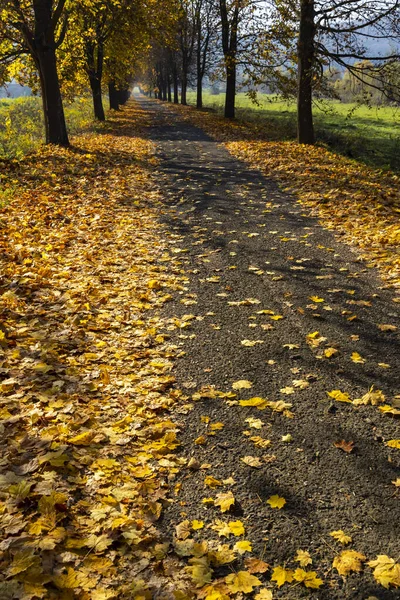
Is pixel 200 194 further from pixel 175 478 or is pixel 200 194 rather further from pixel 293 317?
pixel 175 478

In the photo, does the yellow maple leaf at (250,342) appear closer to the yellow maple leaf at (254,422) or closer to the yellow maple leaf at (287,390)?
the yellow maple leaf at (287,390)

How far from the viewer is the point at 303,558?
7.97 feet

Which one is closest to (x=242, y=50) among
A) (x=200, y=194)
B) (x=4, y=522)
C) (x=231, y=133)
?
(x=231, y=133)

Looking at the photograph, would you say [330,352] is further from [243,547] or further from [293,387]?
[243,547]

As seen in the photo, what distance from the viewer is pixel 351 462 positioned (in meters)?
3.02

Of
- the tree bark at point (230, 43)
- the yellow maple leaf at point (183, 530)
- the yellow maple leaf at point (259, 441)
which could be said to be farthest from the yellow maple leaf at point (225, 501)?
the tree bark at point (230, 43)

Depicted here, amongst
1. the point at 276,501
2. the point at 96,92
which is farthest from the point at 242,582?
the point at 96,92

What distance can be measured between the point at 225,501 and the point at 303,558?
58 cm

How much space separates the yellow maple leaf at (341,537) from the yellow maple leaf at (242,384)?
4.80ft

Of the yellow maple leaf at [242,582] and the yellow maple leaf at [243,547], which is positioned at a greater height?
the yellow maple leaf at [243,547]

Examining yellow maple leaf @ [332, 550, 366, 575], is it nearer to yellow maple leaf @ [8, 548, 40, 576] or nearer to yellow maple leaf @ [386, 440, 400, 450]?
yellow maple leaf @ [386, 440, 400, 450]

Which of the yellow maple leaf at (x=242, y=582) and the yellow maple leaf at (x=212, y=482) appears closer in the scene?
the yellow maple leaf at (x=242, y=582)

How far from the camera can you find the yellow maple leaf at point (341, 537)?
8.21 ft

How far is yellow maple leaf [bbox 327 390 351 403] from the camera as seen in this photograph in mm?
3628
